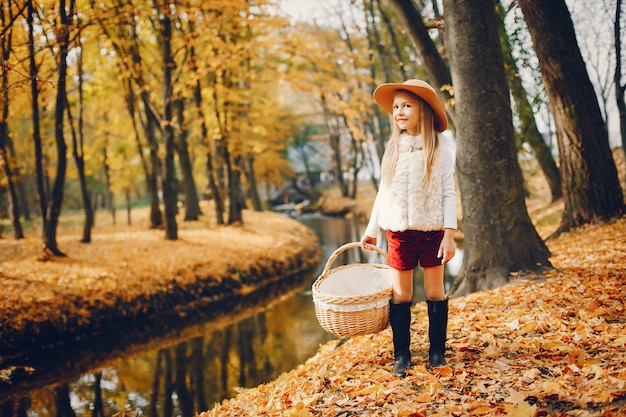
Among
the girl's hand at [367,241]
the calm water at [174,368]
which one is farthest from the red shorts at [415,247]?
the calm water at [174,368]

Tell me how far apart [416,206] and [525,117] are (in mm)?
8631

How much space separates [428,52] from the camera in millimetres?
6098

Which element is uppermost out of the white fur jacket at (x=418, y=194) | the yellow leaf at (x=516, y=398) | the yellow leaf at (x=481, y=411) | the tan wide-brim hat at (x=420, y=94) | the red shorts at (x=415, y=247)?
the tan wide-brim hat at (x=420, y=94)

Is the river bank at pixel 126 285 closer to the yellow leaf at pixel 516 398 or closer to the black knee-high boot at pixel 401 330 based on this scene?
the black knee-high boot at pixel 401 330

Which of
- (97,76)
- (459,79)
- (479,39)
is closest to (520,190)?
(459,79)

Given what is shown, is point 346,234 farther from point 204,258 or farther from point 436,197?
point 436,197

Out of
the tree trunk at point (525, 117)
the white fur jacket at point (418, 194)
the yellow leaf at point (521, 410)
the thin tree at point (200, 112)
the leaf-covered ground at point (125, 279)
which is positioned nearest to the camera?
the yellow leaf at point (521, 410)

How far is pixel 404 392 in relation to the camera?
2.76 metres

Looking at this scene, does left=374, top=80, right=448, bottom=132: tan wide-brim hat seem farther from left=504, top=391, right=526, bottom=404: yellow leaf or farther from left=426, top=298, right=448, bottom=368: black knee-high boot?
left=504, top=391, right=526, bottom=404: yellow leaf

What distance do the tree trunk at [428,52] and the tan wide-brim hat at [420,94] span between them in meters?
2.98

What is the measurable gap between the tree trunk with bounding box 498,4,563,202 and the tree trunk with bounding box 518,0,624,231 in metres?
0.89

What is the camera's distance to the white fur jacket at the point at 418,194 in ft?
9.43

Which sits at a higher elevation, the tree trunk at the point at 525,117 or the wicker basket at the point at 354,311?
the tree trunk at the point at 525,117

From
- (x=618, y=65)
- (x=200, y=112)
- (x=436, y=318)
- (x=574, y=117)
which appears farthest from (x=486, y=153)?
(x=200, y=112)
